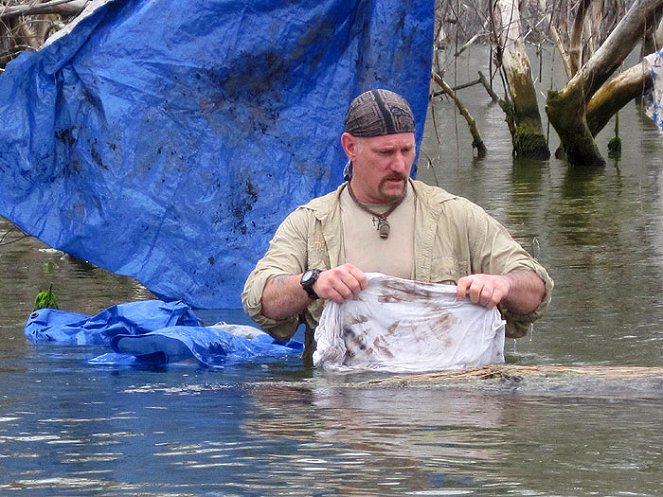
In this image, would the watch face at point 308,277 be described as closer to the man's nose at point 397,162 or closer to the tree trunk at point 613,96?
the man's nose at point 397,162

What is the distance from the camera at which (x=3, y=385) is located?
247 inches

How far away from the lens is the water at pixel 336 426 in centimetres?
432

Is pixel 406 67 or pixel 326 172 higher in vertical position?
pixel 406 67

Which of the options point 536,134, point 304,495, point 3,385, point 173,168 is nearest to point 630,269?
point 173,168

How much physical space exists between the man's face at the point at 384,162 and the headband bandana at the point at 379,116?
0.08 feet

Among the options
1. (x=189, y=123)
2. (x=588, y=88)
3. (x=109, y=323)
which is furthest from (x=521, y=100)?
(x=109, y=323)

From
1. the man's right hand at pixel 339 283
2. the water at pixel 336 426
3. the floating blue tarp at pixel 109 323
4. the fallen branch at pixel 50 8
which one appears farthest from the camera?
the fallen branch at pixel 50 8

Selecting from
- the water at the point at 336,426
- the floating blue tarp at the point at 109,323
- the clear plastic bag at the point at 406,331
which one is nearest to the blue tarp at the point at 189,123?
the floating blue tarp at the point at 109,323

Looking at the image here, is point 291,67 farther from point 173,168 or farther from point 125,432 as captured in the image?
point 125,432

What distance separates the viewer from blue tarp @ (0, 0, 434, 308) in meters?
7.99

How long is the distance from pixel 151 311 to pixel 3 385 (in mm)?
1472

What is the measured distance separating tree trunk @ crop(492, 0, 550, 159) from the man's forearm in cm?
1253

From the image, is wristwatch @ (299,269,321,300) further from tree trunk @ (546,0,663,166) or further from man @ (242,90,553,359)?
tree trunk @ (546,0,663,166)

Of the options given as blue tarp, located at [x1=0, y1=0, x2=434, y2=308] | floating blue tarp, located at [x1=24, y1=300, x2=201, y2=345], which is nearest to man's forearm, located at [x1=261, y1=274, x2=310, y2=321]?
floating blue tarp, located at [x1=24, y1=300, x2=201, y2=345]
